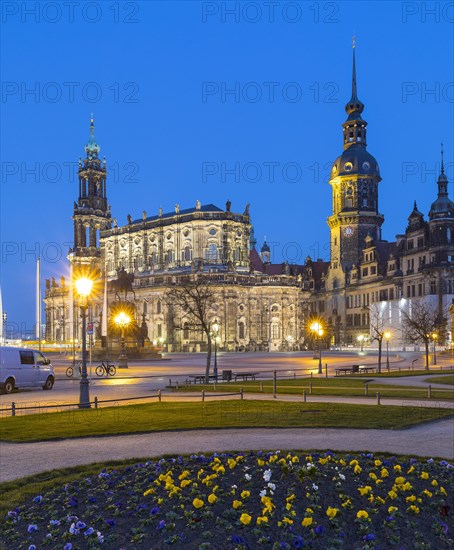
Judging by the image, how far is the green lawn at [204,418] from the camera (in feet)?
69.1

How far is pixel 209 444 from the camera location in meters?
18.0

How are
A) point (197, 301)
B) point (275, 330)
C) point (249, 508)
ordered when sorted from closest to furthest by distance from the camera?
point (249, 508) → point (197, 301) → point (275, 330)

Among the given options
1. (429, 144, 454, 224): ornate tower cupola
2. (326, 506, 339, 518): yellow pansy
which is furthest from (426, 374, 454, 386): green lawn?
(429, 144, 454, 224): ornate tower cupola

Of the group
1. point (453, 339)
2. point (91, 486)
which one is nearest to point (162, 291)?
point (453, 339)

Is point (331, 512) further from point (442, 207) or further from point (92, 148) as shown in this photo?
point (92, 148)

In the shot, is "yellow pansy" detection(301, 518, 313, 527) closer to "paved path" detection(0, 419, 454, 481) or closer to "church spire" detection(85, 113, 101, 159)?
"paved path" detection(0, 419, 454, 481)

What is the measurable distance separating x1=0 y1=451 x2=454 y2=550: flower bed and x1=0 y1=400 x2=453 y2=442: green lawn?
8029 mm

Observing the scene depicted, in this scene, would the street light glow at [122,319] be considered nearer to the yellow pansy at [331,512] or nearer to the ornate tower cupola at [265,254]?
the yellow pansy at [331,512]

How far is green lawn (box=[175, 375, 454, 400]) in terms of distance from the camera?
31761 mm

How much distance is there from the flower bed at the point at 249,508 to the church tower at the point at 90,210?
501 ft

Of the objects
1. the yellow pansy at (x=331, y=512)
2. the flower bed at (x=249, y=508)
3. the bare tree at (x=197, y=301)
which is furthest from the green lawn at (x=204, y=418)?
the bare tree at (x=197, y=301)

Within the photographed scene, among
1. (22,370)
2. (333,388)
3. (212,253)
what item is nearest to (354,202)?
(212,253)

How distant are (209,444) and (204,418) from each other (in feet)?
17.7

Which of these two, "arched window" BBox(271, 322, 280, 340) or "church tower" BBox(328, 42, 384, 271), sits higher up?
"church tower" BBox(328, 42, 384, 271)
